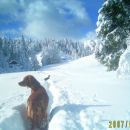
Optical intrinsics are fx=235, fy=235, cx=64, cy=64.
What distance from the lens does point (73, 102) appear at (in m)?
9.55

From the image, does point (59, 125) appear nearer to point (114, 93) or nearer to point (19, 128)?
point (19, 128)

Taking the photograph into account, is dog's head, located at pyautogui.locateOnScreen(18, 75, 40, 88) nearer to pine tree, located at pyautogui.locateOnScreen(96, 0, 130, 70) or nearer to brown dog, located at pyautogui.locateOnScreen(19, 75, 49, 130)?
brown dog, located at pyautogui.locateOnScreen(19, 75, 49, 130)

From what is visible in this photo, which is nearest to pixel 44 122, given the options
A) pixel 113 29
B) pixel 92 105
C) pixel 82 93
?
pixel 92 105

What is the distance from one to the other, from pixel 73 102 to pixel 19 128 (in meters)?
2.69

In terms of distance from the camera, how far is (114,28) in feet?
66.7

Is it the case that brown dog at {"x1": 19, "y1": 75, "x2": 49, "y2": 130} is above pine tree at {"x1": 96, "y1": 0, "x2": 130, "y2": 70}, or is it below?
below

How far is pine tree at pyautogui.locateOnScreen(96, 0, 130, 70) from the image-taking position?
1931 centimetres
